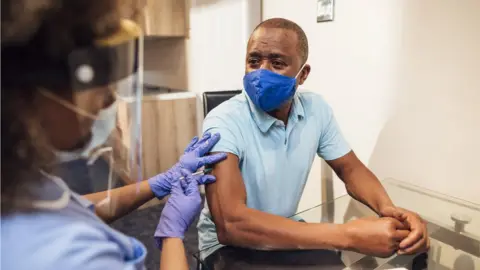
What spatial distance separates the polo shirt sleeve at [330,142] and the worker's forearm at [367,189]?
92 mm

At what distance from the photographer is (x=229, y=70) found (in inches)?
99.3

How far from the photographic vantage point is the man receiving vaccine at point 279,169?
104cm

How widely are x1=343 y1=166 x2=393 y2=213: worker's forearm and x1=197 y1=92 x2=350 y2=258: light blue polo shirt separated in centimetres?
18

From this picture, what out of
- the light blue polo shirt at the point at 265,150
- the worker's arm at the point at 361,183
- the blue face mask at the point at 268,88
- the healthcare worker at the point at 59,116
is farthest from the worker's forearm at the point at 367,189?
the healthcare worker at the point at 59,116

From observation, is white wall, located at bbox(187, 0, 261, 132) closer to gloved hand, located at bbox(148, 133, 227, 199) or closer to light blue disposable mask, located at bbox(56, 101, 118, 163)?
gloved hand, located at bbox(148, 133, 227, 199)

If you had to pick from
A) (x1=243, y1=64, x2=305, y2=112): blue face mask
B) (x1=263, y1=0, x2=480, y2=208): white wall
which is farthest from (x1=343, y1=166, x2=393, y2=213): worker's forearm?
(x1=243, y1=64, x2=305, y2=112): blue face mask

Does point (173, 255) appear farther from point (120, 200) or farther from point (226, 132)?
point (226, 132)

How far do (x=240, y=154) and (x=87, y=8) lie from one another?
0.82 meters

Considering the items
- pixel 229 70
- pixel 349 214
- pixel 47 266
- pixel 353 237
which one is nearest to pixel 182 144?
pixel 229 70

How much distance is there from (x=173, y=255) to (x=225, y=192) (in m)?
0.26

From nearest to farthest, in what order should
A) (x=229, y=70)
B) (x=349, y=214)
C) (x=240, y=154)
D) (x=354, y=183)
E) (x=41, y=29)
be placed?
(x=41, y=29)
(x=240, y=154)
(x=354, y=183)
(x=349, y=214)
(x=229, y=70)

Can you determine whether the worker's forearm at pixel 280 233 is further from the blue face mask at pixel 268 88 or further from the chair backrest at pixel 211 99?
the chair backrest at pixel 211 99

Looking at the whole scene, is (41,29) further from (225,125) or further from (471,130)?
(471,130)

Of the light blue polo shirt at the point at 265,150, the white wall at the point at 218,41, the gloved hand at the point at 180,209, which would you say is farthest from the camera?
the white wall at the point at 218,41
